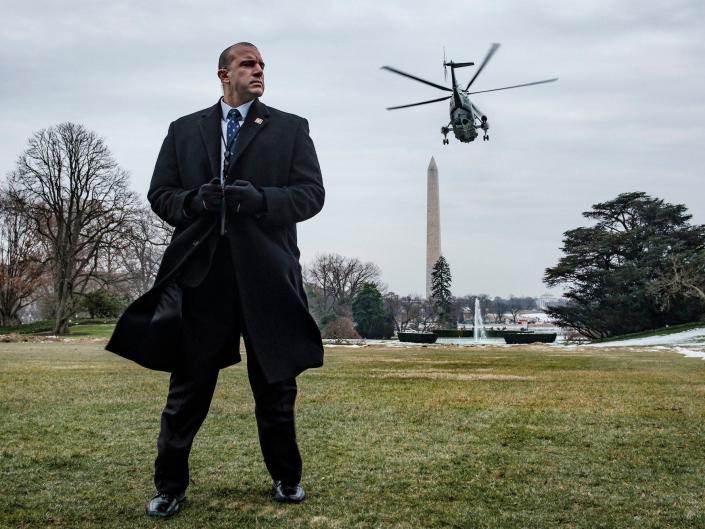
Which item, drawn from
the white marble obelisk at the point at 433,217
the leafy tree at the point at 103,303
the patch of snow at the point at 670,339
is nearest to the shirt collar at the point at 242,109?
the patch of snow at the point at 670,339

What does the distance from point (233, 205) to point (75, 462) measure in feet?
6.32

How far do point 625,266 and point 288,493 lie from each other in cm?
5462

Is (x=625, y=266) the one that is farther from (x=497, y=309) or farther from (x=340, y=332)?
Result: (x=497, y=309)

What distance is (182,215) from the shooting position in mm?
3188

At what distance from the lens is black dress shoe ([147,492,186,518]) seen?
2.95 metres

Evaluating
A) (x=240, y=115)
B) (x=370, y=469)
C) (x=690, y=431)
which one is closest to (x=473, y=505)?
(x=370, y=469)

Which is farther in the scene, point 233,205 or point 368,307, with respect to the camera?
point 368,307

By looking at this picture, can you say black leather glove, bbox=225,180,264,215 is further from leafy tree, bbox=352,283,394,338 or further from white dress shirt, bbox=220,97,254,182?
leafy tree, bbox=352,283,394,338

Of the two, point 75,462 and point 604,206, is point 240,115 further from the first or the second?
point 604,206

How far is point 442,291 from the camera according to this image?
236 feet

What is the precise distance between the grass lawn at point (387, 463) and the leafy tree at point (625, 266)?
46337 millimetres

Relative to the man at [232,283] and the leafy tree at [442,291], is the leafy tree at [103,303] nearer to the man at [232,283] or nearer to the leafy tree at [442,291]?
the leafy tree at [442,291]

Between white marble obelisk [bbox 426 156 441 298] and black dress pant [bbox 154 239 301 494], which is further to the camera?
white marble obelisk [bbox 426 156 441 298]

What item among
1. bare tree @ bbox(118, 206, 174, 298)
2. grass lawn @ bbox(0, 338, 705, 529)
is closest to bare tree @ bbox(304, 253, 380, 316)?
bare tree @ bbox(118, 206, 174, 298)
